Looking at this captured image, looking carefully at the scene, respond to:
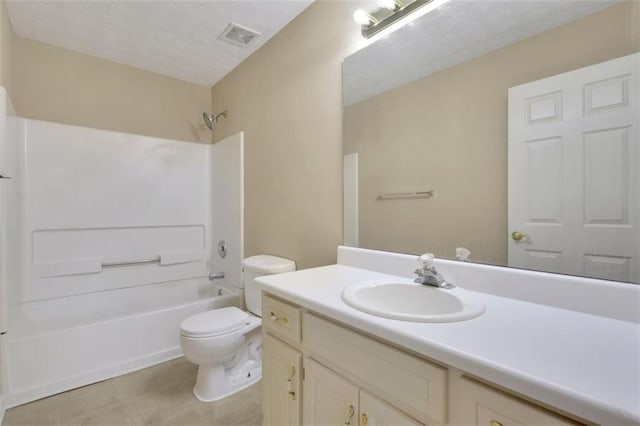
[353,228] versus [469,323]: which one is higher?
[353,228]

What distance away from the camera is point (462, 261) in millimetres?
1167

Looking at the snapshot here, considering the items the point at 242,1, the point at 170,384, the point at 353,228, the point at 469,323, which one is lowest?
the point at 170,384

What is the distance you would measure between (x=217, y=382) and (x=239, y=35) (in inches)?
90.3

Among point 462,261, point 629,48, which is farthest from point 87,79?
point 629,48

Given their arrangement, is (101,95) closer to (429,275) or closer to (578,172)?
(429,275)

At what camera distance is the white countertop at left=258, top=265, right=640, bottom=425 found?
0.49 m

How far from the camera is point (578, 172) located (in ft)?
2.99

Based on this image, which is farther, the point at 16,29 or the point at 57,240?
the point at 57,240

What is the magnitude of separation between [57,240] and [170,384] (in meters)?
1.41

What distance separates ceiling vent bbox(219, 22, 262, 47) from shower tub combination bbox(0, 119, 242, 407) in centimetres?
72

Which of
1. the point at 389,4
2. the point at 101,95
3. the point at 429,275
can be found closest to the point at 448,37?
the point at 389,4

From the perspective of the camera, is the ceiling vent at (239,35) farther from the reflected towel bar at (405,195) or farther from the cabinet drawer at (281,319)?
the cabinet drawer at (281,319)

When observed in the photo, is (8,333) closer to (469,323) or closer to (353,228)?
(353,228)

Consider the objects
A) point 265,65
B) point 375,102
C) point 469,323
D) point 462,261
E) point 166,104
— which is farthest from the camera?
point 166,104
